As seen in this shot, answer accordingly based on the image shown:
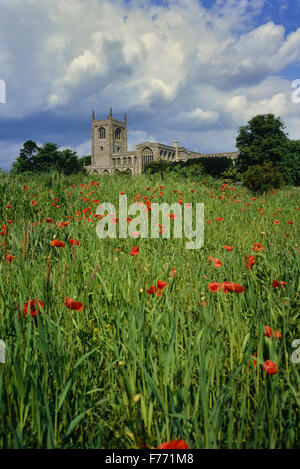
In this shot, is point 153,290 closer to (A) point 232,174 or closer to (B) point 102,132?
(A) point 232,174

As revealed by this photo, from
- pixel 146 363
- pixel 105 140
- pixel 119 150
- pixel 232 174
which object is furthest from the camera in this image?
pixel 119 150

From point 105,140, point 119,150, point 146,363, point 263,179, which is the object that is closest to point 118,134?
point 119,150

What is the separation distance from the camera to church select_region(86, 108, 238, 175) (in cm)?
7250

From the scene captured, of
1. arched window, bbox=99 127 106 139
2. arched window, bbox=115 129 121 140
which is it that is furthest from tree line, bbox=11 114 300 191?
arched window, bbox=115 129 121 140

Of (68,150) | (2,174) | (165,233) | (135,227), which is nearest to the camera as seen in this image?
(165,233)

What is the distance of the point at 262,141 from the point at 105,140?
6418 cm

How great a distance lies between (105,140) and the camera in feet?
287

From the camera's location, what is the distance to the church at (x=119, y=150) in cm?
7250

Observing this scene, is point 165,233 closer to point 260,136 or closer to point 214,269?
point 214,269

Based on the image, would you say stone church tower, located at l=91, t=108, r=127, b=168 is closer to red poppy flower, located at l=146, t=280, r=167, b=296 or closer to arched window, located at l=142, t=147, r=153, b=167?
arched window, located at l=142, t=147, r=153, b=167

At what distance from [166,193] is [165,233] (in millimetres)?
2755

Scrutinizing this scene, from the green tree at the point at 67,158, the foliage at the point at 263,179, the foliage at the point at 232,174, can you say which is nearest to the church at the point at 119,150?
the green tree at the point at 67,158

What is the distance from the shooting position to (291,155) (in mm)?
36531
